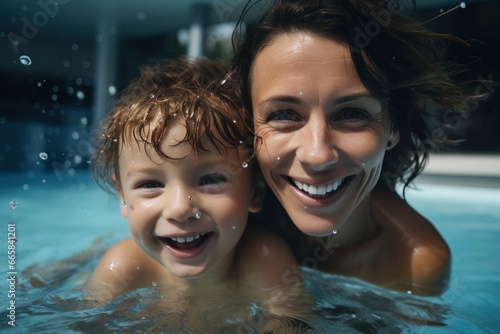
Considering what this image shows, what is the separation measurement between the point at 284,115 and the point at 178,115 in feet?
1.36

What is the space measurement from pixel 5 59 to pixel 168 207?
1024 centimetres

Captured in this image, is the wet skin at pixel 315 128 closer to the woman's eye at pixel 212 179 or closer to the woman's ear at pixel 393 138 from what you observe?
the woman's ear at pixel 393 138

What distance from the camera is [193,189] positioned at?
2111 mm

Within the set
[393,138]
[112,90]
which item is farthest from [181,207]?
[112,90]

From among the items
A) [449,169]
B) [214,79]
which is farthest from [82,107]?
[214,79]

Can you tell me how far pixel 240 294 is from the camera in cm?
246

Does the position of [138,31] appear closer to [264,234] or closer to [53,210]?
[53,210]

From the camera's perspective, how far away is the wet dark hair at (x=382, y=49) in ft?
7.02

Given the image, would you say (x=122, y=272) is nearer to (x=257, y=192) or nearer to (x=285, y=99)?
(x=257, y=192)

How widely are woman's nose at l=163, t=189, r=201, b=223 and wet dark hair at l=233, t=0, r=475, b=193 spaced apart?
0.52 meters

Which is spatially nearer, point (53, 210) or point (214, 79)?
point (214, 79)

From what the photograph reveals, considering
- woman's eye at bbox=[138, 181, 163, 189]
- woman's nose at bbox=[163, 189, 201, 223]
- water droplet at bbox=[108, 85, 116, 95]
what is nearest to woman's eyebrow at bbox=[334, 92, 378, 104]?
woman's nose at bbox=[163, 189, 201, 223]

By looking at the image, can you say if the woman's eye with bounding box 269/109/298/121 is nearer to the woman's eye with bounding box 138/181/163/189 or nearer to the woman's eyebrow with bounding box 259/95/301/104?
the woman's eyebrow with bounding box 259/95/301/104

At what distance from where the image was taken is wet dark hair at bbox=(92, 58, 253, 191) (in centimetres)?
214
